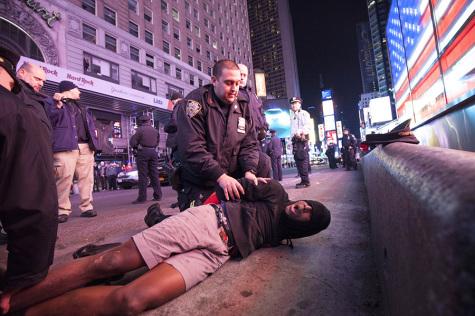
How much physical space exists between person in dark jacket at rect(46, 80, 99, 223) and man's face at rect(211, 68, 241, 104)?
2.59 m

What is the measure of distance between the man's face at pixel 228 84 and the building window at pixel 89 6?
23.6 metres

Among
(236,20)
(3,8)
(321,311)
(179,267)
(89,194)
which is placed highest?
(236,20)

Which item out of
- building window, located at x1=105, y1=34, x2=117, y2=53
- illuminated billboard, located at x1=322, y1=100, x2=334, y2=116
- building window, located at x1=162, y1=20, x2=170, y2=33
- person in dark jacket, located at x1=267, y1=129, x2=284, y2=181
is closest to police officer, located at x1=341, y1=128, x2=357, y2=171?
person in dark jacket, located at x1=267, y1=129, x2=284, y2=181

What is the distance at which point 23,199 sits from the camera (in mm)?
1299

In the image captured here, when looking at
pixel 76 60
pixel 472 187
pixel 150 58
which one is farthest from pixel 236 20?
pixel 472 187

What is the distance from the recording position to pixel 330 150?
1461 cm

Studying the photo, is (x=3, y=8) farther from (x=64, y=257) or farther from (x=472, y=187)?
(x=472, y=187)

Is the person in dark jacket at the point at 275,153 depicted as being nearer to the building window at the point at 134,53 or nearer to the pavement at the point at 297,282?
the pavement at the point at 297,282

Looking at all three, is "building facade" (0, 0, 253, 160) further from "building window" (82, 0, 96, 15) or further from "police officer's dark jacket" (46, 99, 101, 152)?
"police officer's dark jacket" (46, 99, 101, 152)

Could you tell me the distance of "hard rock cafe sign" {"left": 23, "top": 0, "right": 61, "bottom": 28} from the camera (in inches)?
636

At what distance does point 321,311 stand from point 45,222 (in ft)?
4.63

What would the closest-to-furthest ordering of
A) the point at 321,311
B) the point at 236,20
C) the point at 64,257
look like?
the point at 321,311, the point at 64,257, the point at 236,20

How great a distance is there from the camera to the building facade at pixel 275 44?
→ 88875 mm

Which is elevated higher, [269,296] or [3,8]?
[3,8]
